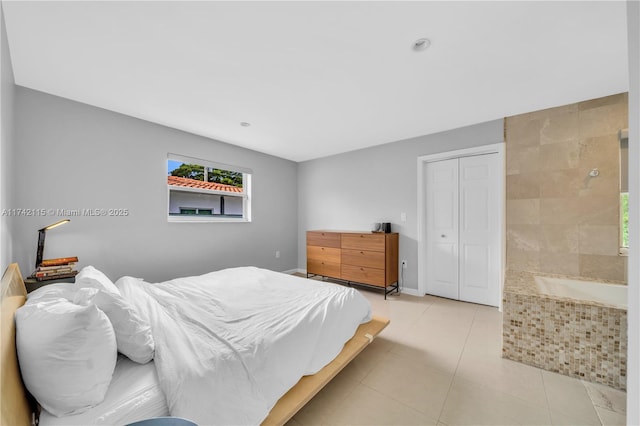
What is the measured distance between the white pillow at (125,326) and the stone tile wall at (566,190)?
3563 mm

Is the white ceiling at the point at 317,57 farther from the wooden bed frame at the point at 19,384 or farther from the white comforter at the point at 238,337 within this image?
the white comforter at the point at 238,337

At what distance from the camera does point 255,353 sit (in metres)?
1.32

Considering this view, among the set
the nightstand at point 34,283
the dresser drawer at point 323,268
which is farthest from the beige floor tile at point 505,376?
the nightstand at point 34,283

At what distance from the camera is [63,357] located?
0.91 metres

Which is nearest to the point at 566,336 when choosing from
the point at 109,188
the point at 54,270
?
the point at 54,270

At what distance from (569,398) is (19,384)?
2.91 metres

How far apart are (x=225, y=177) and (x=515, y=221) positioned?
13.4ft

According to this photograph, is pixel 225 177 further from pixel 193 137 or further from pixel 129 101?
pixel 129 101

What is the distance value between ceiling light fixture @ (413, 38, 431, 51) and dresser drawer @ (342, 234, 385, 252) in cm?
226

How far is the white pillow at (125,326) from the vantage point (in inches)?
46.5

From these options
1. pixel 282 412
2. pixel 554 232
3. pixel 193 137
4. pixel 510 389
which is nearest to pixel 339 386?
pixel 282 412

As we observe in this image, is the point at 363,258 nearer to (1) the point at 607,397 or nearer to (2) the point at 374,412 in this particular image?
(2) the point at 374,412

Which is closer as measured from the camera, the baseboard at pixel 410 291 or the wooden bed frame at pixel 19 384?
the wooden bed frame at pixel 19 384

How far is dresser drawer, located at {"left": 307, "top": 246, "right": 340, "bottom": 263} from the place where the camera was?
386 centimetres
